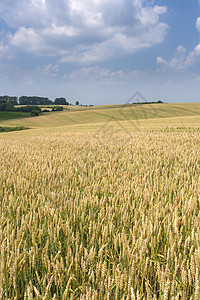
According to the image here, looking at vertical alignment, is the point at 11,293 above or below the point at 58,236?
below

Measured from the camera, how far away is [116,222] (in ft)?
6.33

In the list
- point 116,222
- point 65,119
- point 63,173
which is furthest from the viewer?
point 65,119

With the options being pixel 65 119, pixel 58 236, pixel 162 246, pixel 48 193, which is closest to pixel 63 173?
pixel 48 193

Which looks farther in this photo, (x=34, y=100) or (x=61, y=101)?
(x=61, y=101)

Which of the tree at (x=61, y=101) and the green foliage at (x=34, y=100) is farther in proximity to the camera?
the tree at (x=61, y=101)

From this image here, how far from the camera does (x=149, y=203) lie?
2133 mm

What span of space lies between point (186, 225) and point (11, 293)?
4.11 feet

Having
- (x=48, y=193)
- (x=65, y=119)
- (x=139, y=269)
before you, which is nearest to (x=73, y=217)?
(x=48, y=193)

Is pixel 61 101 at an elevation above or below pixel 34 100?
below

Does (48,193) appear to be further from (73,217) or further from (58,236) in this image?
(58,236)

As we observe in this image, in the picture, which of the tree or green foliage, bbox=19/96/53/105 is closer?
green foliage, bbox=19/96/53/105

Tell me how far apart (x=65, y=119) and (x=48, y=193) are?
47.8 m

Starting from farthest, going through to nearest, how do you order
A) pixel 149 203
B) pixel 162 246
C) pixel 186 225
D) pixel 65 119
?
1. pixel 65 119
2. pixel 149 203
3. pixel 186 225
4. pixel 162 246

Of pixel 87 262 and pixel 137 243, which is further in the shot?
pixel 137 243
